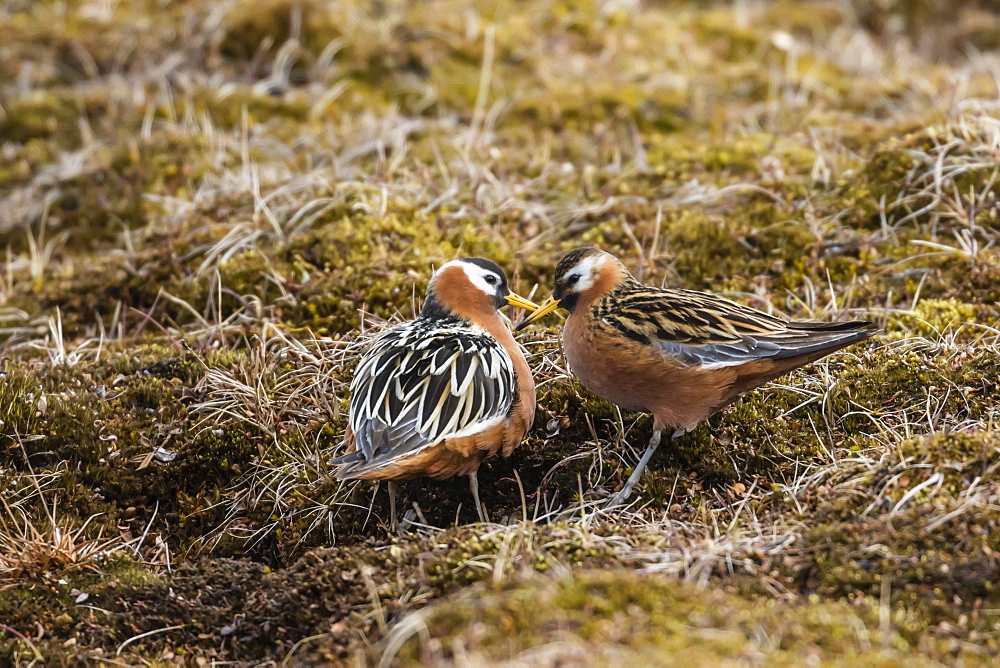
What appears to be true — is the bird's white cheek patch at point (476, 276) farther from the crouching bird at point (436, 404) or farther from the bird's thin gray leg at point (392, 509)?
the bird's thin gray leg at point (392, 509)

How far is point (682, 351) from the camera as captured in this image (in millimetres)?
5219

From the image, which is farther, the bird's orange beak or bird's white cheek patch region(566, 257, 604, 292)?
the bird's orange beak

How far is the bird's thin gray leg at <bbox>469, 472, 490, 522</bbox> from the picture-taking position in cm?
513

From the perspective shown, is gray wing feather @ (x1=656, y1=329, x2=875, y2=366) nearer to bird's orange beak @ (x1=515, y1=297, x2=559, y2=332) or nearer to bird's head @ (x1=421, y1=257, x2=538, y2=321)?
bird's orange beak @ (x1=515, y1=297, x2=559, y2=332)

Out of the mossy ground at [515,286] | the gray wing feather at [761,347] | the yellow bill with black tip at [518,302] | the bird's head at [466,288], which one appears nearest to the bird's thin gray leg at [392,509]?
the mossy ground at [515,286]

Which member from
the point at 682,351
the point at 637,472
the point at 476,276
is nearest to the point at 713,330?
the point at 682,351

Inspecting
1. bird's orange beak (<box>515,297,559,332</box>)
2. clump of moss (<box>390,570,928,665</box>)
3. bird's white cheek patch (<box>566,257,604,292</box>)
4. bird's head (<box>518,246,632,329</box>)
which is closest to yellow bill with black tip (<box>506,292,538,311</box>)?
bird's orange beak (<box>515,297,559,332</box>)

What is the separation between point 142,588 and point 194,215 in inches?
158

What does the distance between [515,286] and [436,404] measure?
6.83 ft

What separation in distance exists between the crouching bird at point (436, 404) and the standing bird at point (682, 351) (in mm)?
485

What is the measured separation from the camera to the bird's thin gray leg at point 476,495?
202 inches

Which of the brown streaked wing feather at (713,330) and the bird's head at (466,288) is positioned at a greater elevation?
the brown streaked wing feather at (713,330)

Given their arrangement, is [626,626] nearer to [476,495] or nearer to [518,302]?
[476,495]

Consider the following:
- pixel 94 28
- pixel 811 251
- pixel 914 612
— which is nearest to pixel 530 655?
pixel 914 612
